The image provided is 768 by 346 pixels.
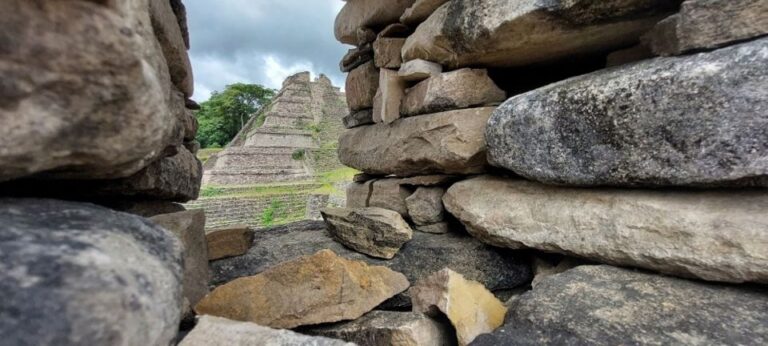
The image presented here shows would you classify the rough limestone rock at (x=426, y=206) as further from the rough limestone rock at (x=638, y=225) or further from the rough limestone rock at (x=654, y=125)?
the rough limestone rock at (x=654, y=125)

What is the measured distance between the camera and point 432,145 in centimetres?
240

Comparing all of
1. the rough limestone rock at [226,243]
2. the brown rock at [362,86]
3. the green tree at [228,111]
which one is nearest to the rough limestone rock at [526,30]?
the brown rock at [362,86]

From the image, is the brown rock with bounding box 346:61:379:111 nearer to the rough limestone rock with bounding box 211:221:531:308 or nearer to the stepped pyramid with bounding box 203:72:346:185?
the rough limestone rock with bounding box 211:221:531:308

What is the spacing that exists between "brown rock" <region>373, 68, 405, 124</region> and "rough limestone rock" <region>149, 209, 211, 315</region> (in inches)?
53.7

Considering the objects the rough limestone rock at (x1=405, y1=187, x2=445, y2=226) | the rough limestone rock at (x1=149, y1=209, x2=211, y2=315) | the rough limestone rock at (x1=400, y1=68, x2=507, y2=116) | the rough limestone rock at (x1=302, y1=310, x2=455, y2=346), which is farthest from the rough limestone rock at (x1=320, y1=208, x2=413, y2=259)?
the rough limestone rock at (x1=149, y1=209, x2=211, y2=315)

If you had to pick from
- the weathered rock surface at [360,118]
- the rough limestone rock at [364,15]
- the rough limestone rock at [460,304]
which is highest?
the rough limestone rock at [364,15]

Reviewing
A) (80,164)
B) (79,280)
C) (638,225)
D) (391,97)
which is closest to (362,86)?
(391,97)

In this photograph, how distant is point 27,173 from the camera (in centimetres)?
81

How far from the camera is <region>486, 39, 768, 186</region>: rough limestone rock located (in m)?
1.28

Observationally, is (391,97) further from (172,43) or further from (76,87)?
(76,87)

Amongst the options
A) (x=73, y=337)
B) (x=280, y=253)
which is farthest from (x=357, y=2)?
(x=73, y=337)

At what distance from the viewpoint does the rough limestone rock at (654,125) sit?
1.28 metres

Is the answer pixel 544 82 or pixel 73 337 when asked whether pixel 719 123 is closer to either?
pixel 544 82

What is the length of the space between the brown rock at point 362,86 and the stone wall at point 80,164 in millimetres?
2254
